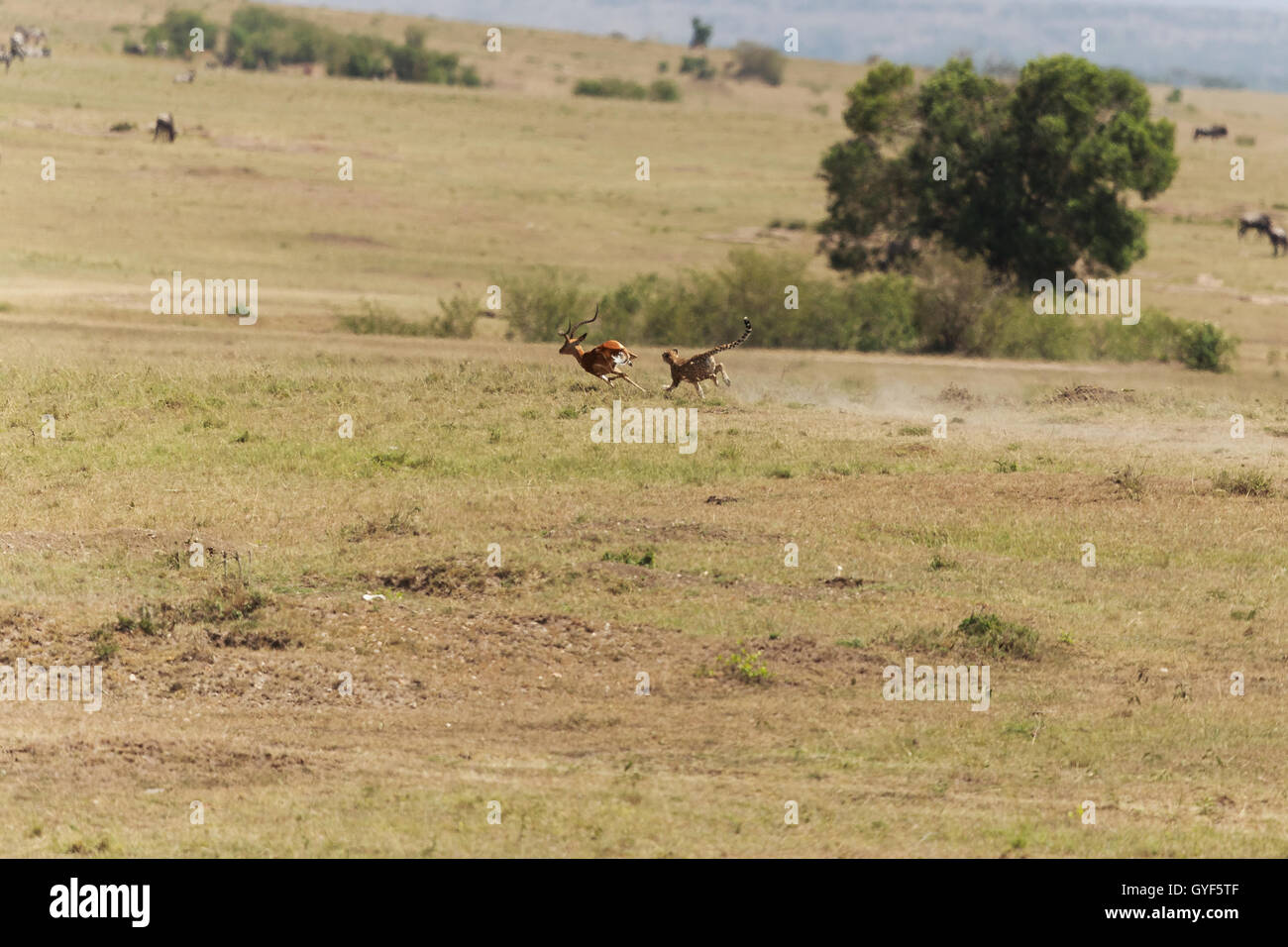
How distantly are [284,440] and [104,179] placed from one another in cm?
3081

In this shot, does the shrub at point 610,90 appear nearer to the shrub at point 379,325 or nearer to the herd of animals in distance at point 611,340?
the herd of animals in distance at point 611,340

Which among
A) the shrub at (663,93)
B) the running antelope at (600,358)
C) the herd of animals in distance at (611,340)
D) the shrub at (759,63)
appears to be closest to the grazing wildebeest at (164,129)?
the herd of animals in distance at (611,340)

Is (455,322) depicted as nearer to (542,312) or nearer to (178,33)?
(542,312)

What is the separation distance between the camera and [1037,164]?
3678cm

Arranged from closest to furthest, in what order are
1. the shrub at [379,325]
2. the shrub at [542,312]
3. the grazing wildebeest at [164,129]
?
the shrub at [379,325] < the shrub at [542,312] < the grazing wildebeest at [164,129]

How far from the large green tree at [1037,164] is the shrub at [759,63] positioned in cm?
6843

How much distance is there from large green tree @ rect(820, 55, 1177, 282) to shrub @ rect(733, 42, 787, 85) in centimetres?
6843

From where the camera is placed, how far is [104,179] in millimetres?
48000

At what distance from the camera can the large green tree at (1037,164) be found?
36.6 metres

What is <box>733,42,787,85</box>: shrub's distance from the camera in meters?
106

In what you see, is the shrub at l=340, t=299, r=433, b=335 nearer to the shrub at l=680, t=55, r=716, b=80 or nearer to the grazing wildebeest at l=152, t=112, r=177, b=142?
the grazing wildebeest at l=152, t=112, r=177, b=142

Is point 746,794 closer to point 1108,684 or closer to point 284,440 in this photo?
point 1108,684

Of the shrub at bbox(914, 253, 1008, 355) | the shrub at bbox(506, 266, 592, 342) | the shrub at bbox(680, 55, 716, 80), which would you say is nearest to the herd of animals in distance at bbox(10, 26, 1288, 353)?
the shrub at bbox(506, 266, 592, 342)
